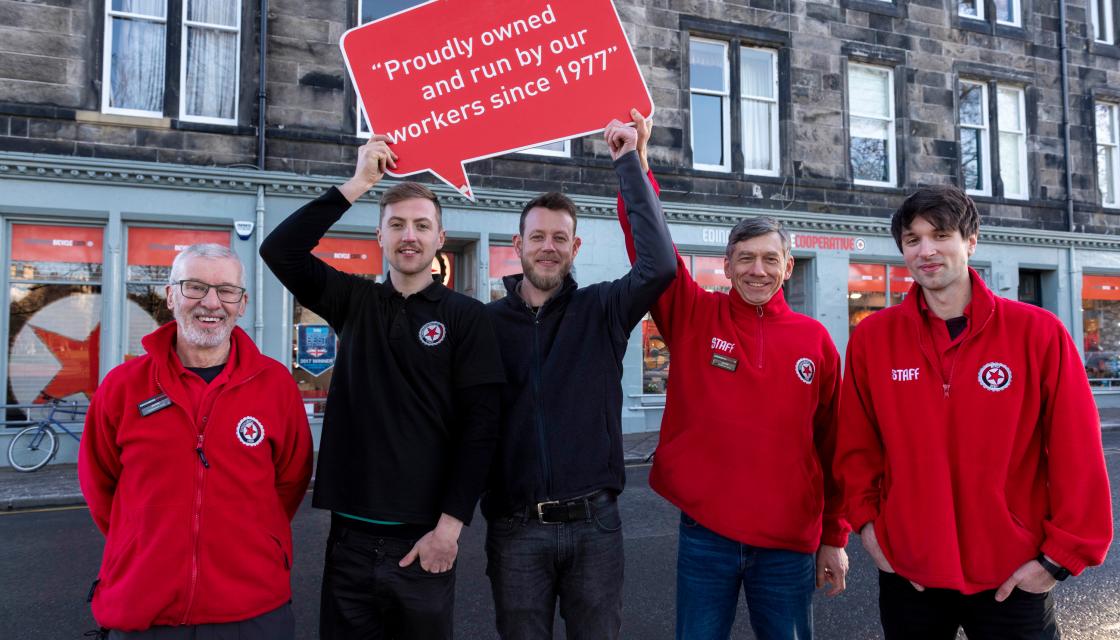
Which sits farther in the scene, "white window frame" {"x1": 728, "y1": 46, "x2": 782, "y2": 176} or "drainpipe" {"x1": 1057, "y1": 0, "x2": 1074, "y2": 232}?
"drainpipe" {"x1": 1057, "y1": 0, "x2": 1074, "y2": 232}

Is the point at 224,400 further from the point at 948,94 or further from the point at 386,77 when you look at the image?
the point at 948,94

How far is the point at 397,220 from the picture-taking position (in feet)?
8.25

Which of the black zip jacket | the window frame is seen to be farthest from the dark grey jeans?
the window frame

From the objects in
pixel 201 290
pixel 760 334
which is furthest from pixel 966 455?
pixel 201 290

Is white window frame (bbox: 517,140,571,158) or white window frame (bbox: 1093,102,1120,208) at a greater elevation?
white window frame (bbox: 1093,102,1120,208)

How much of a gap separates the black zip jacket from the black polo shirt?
0.60ft

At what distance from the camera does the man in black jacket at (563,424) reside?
2.52m

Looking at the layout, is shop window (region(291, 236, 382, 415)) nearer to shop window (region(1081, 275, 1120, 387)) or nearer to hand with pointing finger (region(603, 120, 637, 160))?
hand with pointing finger (region(603, 120, 637, 160))

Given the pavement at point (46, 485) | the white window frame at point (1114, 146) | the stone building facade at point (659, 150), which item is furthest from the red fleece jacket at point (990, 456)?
the white window frame at point (1114, 146)

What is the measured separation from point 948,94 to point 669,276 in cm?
1544

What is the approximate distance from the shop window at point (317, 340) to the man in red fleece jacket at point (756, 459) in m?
9.12

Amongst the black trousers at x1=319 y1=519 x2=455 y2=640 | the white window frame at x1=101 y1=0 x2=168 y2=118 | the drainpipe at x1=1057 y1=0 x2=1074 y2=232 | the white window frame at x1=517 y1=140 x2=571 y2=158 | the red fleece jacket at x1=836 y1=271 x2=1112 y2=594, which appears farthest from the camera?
the drainpipe at x1=1057 y1=0 x2=1074 y2=232

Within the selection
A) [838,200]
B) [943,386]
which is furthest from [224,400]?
[838,200]

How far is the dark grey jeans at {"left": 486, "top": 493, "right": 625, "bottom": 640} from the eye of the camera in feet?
8.23
